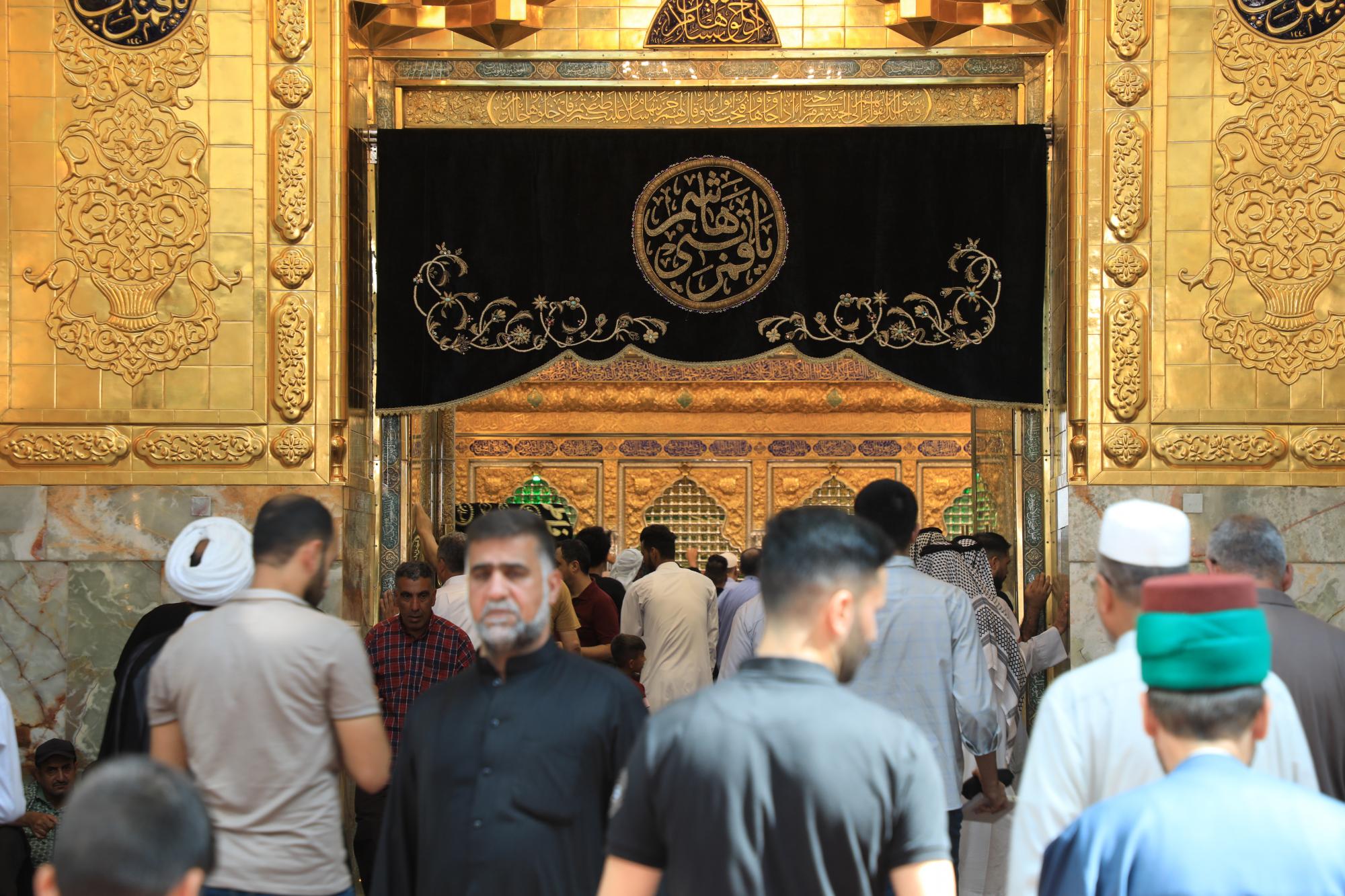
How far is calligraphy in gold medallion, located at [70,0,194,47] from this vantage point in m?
6.48

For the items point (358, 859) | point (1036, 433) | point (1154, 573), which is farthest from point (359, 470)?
point (1154, 573)

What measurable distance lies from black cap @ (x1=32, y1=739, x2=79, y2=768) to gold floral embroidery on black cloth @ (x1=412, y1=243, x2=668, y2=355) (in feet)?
7.83

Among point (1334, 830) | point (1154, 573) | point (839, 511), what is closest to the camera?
point (1334, 830)

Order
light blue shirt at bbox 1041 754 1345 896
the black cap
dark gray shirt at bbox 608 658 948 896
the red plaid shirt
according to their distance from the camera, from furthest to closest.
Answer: the black cap → the red plaid shirt → dark gray shirt at bbox 608 658 948 896 → light blue shirt at bbox 1041 754 1345 896

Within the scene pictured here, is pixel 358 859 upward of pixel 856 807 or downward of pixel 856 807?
downward

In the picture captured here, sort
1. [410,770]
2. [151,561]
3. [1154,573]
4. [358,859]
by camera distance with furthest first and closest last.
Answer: [151,561] → [358,859] → [410,770] → [1154,573]

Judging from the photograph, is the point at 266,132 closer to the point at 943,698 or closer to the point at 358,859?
the point at 358,859

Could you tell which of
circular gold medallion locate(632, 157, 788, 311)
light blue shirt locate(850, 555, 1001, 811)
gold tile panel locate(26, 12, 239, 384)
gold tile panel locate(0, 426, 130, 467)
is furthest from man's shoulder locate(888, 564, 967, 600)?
gold tile panel locate(0, 426, 130, 467)

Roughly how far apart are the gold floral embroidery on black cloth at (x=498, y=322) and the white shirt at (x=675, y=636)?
115 cm

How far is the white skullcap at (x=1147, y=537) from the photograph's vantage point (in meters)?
2.46

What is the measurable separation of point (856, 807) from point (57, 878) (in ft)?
3.18

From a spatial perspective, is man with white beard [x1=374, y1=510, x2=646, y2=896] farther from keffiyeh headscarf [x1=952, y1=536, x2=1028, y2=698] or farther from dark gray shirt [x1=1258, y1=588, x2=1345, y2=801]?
keffiyeh headscarf [x1=952, y1=536, x2=1028, y2=698]

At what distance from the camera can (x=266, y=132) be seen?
6.48m

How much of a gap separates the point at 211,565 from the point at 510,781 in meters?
1.03
